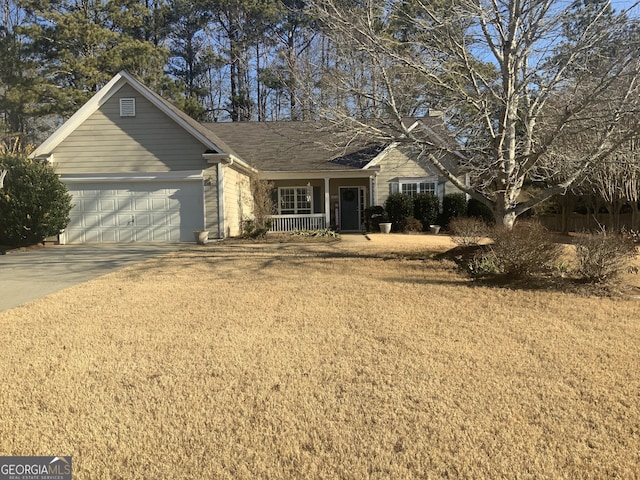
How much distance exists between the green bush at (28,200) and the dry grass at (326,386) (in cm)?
861

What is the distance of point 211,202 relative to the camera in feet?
51.4

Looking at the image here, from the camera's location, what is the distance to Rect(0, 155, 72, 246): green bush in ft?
45.3

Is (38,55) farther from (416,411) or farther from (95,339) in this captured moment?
(416,411)

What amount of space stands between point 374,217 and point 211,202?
7751 mm

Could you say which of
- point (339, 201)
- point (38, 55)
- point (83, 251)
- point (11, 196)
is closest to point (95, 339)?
point (83, 251)

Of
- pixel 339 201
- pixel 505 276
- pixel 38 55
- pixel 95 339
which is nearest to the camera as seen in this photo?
pixel 95 339

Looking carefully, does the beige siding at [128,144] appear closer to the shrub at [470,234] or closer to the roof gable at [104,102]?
the roof gable at [104,102]

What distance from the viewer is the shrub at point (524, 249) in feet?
25.2

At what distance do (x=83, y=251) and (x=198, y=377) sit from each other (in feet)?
37.8

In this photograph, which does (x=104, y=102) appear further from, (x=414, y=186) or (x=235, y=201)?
(x=414, y=186)

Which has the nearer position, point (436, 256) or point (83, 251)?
point (436, 256)

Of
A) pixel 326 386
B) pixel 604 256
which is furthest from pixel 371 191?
pixel 326 386

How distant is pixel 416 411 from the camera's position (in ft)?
10.8

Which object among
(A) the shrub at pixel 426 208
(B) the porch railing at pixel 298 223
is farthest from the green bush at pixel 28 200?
(A) the shrub at pixel 426 208
